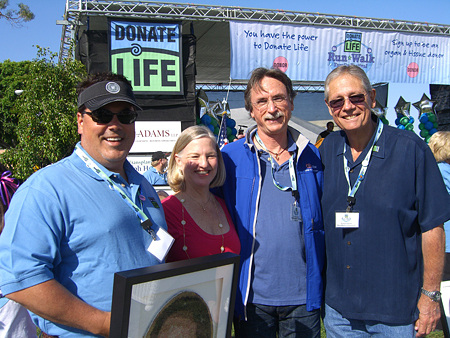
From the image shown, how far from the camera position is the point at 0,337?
1.86 m

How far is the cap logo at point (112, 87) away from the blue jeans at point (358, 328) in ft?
5.78

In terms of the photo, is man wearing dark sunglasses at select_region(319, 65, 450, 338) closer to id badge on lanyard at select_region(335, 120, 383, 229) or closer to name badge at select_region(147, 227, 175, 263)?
id badge on lanyard at select_region(335, 120, 383, 229)

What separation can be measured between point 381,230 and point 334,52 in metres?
8.68

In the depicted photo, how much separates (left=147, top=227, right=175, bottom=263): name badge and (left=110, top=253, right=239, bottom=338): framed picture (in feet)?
0.77

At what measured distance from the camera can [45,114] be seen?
787 cm

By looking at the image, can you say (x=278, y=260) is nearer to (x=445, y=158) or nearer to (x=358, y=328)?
(x=358, y=328)

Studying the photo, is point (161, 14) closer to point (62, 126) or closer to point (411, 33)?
point (62, 126)

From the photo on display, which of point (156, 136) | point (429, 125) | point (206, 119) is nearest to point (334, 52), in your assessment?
point (206, 119)

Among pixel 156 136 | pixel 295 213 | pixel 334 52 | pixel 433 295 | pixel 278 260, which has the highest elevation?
pixel 334 52

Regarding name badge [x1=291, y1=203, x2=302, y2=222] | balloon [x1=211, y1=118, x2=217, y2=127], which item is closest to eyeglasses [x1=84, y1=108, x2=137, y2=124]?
name badge [x1=291, y1=203, x2=302, y2=222]

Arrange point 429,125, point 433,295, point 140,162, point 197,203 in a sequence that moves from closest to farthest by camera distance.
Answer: point 433,295
point 197,203
point 140,162
point 429,125

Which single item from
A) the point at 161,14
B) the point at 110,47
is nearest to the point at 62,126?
the point at 110,47

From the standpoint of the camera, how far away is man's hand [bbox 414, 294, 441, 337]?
73.6 inches

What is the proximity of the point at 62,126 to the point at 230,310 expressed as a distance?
7.71 metres
